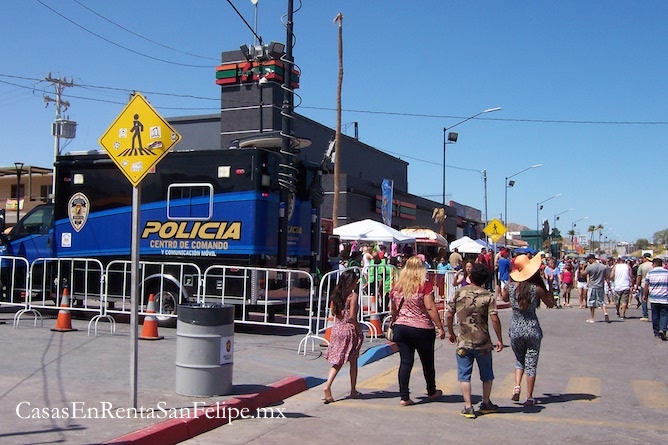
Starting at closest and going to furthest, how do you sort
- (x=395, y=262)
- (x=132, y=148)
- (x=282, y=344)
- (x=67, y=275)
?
(x=132, y=148) < (x=282, y=344) < (x=67, y=275) < (x=395, y=262)

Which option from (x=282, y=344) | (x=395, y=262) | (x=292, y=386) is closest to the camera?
(x=292, y=386)

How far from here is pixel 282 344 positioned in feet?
39.5

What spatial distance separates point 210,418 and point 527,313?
369 centimetres

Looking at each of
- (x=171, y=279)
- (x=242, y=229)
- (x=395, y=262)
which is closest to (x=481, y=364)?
(x=242, y=229)

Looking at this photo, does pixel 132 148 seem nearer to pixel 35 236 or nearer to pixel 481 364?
pixel 481 364

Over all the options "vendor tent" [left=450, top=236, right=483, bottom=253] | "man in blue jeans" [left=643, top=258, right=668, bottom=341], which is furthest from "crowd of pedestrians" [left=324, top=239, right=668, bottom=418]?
"vendor tent" [left=450, top=236, right=483, bottom=253]

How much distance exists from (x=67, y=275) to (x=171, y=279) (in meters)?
2.74

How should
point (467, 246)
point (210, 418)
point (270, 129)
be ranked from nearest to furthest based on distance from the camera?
point (210, 418) < point (270, 129) < point (467, 246)

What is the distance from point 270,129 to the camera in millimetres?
33188

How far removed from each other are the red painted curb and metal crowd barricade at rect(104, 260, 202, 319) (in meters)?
4.67

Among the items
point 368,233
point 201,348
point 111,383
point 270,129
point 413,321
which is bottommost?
point 111,383

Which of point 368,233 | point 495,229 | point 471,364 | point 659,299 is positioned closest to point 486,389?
point 471,364

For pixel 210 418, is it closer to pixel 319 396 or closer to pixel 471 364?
pixel 319 396

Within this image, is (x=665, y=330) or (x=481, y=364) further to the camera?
(x=665, y=330)
